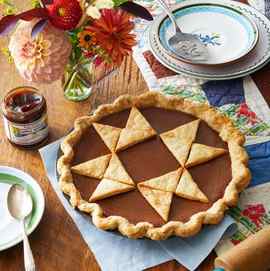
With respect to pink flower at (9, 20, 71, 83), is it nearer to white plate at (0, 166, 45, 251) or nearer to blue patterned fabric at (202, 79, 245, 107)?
white plate at (0, 166, 45, 251)

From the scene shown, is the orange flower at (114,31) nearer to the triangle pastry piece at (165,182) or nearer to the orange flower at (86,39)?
the orange flower at (86,39)

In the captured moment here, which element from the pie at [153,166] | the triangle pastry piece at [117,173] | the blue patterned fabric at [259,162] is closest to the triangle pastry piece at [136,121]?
the pie at [153,166]

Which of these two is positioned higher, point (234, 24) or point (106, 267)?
point (234, 24)

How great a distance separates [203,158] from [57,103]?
1.20 ft

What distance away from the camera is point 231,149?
1.17 metres

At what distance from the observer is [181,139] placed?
1203 millimetres

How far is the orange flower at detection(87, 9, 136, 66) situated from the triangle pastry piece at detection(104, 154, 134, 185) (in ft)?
0.67

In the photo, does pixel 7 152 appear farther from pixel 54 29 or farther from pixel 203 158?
pixel 203 158

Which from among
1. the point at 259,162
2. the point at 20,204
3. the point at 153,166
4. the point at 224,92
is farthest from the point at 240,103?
the point at 20,204

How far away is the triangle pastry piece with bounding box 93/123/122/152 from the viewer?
→ 1.19 m

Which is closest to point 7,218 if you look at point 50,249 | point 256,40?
point 50,249

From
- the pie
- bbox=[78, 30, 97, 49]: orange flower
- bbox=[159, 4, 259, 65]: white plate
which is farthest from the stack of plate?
bbox=[78, 30, 97, 49]: orange flower

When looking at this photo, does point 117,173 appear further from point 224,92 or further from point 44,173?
point 224,92

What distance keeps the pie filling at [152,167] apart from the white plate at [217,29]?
22 cm
